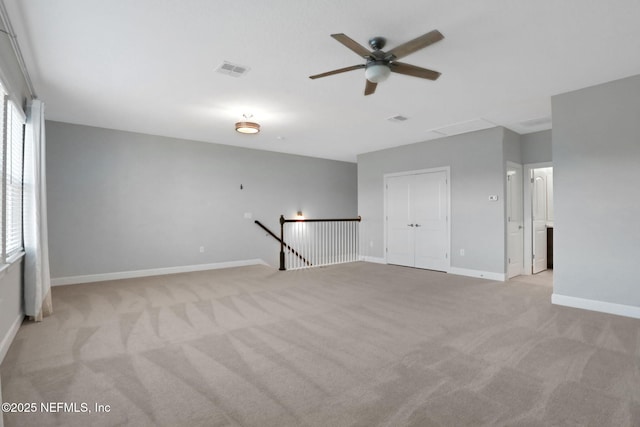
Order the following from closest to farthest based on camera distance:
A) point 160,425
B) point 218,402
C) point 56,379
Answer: point 160,425 < point 218,402 < point 56,379

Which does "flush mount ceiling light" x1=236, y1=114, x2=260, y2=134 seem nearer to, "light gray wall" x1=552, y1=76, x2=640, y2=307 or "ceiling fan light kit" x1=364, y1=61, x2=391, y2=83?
"ceiling fan light kit" x1=364, y1=61, x2=391, y2=83

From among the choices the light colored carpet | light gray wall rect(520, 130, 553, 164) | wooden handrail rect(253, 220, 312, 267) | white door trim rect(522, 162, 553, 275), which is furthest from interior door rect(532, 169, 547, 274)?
wooden handrail rect(253, 220, 312, 267)

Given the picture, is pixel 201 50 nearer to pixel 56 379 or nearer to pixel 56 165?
pixel 56 379

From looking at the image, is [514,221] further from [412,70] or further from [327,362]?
[327,362]

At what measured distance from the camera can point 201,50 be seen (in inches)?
119

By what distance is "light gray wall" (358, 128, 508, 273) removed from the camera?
564cm

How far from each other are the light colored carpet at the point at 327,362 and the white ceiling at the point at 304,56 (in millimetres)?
2746

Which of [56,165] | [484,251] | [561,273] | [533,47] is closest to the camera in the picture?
[533,47]

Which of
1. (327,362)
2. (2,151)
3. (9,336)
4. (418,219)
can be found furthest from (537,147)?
(9,336)

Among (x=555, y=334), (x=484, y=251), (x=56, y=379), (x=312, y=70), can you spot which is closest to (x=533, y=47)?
(x=312, y=70)

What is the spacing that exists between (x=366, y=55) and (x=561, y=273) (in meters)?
3.74

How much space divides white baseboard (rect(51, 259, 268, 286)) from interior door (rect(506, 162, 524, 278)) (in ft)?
17.1

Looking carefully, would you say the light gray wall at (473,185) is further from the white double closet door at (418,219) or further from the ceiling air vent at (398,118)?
the ceiling air vent at (398,118)

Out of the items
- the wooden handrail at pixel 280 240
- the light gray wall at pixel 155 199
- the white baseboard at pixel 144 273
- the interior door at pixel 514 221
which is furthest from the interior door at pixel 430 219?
the white baseboard at pixel 144 273
